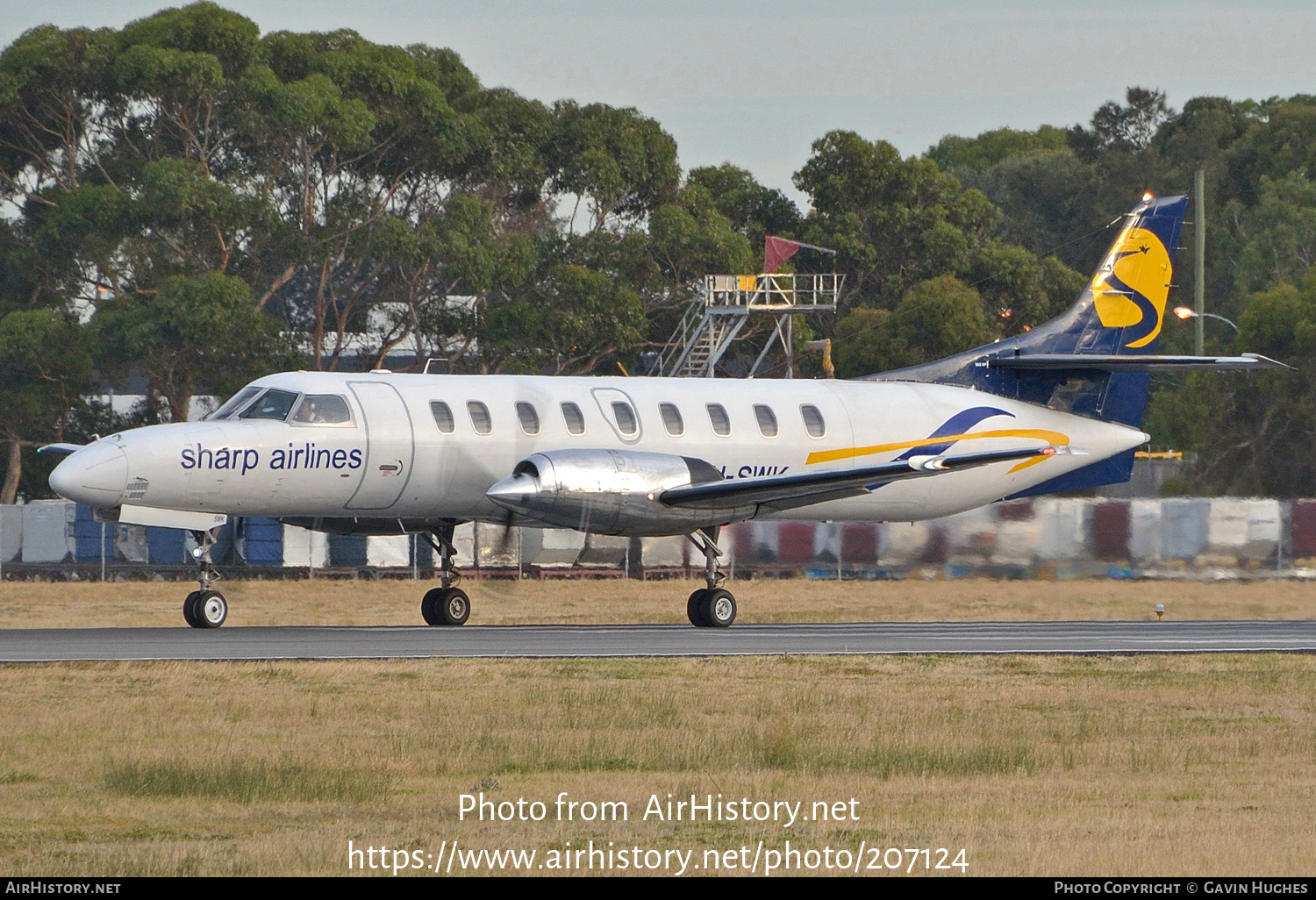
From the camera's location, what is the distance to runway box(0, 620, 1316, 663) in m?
19.7

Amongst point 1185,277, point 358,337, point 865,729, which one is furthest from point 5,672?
point 1185,277

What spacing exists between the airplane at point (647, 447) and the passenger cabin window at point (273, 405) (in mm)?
26

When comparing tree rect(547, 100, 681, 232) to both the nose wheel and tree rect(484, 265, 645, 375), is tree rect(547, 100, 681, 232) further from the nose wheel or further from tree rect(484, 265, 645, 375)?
the nose wheel

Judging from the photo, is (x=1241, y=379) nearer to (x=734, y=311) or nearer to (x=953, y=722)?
(x=734, y=311)

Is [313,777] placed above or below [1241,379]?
below

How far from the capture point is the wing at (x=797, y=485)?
78.1ft

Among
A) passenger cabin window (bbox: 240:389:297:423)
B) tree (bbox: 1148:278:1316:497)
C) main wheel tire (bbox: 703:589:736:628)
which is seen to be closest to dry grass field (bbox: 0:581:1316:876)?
main wheel tire (bbox: 703:589:736:628)

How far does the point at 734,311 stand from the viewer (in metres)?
53.8

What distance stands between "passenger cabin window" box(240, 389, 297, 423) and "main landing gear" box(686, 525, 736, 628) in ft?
18.7

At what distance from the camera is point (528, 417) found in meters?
25.0

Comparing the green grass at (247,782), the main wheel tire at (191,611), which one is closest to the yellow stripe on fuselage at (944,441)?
the main wheel tire at (191,611)

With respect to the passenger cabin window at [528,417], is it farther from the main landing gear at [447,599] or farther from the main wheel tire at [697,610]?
the main wheel tire at [697,610]

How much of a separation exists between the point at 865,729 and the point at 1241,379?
4157 cm

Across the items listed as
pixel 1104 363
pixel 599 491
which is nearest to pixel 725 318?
pixel 1104 363
